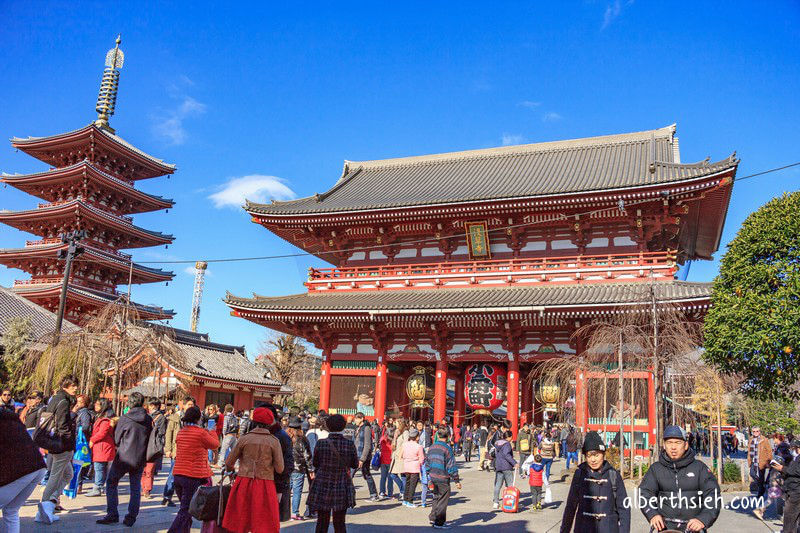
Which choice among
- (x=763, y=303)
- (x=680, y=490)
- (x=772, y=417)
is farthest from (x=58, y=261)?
(x=772, y=417)

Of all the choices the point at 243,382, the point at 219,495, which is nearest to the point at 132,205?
the point at 243,382

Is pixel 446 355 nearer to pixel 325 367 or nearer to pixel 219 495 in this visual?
pixel 325 367

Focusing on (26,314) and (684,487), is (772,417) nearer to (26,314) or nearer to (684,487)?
(684,487)

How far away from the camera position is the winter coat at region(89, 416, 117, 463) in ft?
35.9

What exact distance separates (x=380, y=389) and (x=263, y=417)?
57.1 feet

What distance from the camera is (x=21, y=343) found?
28.6 metres

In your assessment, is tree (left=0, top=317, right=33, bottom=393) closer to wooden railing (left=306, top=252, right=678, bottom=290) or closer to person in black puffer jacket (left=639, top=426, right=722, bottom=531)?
wooden railing (left=306, top=252, right=678, bottom=290)

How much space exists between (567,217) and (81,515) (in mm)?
17901

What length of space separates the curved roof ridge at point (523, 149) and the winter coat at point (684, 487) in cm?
2415

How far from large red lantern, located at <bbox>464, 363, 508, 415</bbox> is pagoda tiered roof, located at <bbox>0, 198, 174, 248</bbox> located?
30.9m

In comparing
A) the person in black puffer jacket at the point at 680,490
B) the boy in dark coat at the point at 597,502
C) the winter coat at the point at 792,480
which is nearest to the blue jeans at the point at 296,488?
the boy in dark coat at the point at 597,502

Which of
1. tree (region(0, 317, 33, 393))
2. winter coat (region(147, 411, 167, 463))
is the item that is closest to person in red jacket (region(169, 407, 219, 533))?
winter coat (region(147, 411, 167, 463))

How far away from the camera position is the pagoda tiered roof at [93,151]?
4362 cm

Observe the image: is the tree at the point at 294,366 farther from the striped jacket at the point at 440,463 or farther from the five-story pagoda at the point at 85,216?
the striped jacket at the point at 440,463
